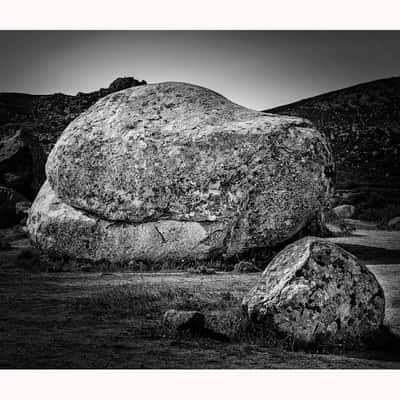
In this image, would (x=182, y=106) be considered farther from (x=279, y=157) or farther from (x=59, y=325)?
(x=59, y=325)

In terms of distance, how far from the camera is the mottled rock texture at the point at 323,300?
6684 mm

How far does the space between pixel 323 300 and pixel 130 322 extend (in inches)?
115

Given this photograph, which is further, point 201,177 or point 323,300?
point 201,177

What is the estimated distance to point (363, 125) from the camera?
13.8m

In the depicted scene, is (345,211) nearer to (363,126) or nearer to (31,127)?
(363,126)

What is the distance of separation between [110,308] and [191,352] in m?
2.41

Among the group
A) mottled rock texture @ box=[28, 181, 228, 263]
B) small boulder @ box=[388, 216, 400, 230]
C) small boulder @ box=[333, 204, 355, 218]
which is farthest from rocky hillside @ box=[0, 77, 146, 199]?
A: small boulder @ box=[333, 204, 355, 218]

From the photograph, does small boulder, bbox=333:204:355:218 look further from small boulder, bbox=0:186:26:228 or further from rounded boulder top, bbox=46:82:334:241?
small boulder, bbox=0:186:26:228

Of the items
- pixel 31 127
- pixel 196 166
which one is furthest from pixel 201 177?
pixel 31 127

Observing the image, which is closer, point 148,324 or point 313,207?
point 148,324

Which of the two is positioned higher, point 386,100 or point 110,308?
point 386,100

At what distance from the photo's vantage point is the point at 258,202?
12211 mm

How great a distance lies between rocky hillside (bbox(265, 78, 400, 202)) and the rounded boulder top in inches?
31.1

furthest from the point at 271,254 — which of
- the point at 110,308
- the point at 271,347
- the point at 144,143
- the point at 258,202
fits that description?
the point at 271,347
